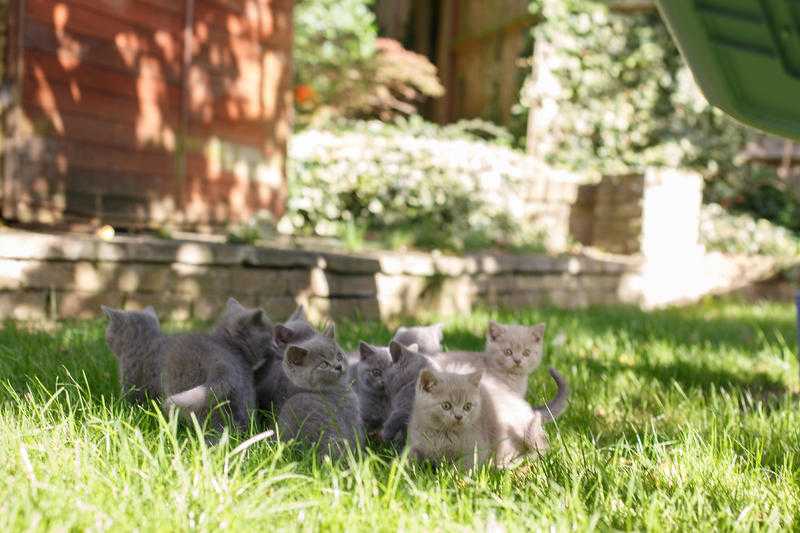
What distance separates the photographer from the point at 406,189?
9195 mm

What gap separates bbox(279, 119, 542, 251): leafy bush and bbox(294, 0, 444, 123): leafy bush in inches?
83.2

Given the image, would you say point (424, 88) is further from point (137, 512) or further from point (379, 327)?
point (137, 512)

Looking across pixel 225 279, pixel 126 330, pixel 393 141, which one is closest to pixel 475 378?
pixel 126 330

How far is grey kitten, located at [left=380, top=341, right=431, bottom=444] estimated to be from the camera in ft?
8.99

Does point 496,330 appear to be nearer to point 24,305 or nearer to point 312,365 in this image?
point 312,365

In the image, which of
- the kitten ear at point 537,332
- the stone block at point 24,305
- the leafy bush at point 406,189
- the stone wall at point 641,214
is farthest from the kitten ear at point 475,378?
the stone wall at point 641,214

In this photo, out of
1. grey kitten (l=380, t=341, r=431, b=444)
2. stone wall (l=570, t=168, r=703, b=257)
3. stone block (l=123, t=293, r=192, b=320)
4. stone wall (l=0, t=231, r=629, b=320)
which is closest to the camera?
grey kitten (l=380, t=341, r=431, b=444)

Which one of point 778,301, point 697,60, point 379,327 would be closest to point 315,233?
point 379,327

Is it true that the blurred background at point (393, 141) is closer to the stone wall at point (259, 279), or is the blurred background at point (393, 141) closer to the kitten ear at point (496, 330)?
the stone wall at point (259, 279)

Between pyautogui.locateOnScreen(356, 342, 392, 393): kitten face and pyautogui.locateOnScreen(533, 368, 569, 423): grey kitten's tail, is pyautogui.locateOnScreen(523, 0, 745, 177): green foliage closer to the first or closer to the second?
pyautogui.locateOnScreen(356, 342, 392, 393): kitten face

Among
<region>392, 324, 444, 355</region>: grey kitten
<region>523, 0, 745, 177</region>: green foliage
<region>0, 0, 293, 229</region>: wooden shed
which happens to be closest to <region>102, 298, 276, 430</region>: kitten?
<region>392, 324, 444, 355</region>: grey kitten

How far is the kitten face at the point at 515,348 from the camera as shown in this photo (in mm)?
3178

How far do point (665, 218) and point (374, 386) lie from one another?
7.57m

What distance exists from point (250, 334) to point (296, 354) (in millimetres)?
476
